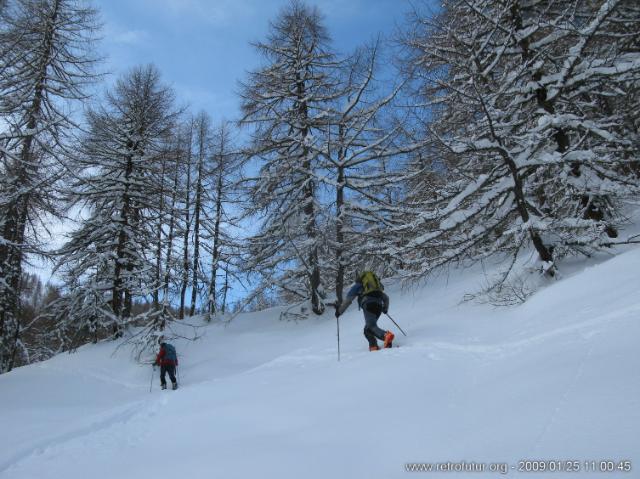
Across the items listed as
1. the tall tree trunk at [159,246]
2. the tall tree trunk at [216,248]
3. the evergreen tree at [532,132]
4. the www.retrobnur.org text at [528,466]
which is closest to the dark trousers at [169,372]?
the tall tree trunk at [159,246]

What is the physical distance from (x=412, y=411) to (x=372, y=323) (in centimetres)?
365

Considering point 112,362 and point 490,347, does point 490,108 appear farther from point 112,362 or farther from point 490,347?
point 112,362

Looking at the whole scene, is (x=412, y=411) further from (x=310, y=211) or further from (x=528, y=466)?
(x=310, y=211)

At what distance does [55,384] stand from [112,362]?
1.99 metres

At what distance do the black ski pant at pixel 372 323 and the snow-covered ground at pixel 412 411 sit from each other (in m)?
0.39

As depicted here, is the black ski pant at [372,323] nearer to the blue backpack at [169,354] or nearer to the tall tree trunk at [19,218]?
the blue backpack at [169,354]

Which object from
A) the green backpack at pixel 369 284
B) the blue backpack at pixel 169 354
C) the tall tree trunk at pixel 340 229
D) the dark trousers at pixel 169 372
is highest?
the tall tree trunk at pixel 340 229

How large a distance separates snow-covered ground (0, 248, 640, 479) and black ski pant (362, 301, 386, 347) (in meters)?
0.39

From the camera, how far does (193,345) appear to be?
44.4ft

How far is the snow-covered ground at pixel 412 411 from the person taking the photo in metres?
2.50

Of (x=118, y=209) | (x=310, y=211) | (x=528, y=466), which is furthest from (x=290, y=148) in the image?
(x=528, y=466)

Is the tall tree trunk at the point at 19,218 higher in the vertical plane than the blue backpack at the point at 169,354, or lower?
higher

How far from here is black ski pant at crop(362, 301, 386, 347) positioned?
273 inches

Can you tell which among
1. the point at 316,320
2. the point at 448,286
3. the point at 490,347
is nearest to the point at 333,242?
the point at 316,320
